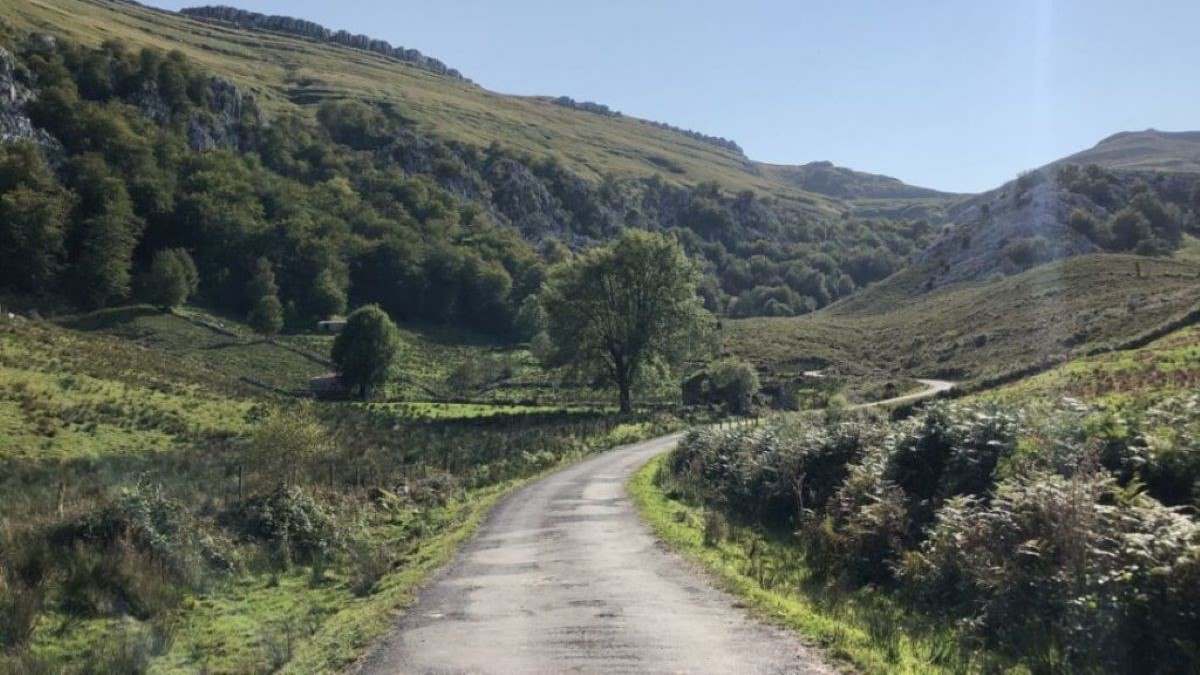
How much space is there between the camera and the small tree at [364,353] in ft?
252

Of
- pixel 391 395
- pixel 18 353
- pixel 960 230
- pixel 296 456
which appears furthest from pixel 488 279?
pixel 296 456

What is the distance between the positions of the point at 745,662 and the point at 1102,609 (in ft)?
11.9

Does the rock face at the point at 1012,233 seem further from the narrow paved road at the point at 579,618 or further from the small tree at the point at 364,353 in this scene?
the narrow paved road at the point at 579,618

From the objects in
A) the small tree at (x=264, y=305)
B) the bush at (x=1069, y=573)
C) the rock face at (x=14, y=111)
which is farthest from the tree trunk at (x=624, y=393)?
the rock face at (x=14, y=111)

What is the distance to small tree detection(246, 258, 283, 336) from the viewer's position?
104312 mm

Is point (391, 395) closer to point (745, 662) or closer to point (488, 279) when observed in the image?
point (488, 279)

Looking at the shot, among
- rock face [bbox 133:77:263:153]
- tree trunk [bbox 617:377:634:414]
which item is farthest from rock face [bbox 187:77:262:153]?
tree trunk [bbox 617:377:634:414]

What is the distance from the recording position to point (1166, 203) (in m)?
120

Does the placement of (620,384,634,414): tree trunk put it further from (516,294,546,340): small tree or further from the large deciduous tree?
(516,294,546,340): small tree

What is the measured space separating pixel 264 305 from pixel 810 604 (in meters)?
104

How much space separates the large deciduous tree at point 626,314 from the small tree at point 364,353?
22.6 meters

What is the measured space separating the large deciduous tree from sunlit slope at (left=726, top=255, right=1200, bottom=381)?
21.4 meters

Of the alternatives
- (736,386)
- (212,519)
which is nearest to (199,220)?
(736,386)

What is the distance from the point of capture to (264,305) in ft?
343
